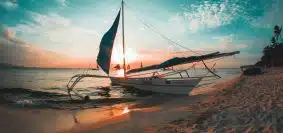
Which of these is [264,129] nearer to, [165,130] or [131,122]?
[165,130]

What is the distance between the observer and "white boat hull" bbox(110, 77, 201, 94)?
18781 millimetres

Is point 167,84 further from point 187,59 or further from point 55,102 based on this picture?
point 55,102

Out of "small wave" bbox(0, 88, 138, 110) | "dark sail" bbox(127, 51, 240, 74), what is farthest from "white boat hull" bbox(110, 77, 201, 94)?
"small wave" bbox(0, 88, 138, 110)

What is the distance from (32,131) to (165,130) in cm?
621

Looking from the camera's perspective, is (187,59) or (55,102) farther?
(187,59)

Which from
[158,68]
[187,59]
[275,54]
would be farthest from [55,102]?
[275,54]

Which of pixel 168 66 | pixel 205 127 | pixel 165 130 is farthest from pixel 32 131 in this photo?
pixel 168 66

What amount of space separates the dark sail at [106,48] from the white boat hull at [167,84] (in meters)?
3.77

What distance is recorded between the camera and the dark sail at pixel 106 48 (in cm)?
2123

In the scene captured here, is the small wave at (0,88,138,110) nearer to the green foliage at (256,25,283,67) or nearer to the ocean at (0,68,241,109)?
the ocean at (0,68,241,109)

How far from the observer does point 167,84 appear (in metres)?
19.6

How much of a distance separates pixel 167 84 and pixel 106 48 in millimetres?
8063

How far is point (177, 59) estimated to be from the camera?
732 inches

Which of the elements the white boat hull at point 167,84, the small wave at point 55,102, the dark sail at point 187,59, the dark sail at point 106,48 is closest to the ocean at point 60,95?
the small wave at point 55,102
